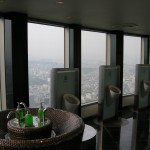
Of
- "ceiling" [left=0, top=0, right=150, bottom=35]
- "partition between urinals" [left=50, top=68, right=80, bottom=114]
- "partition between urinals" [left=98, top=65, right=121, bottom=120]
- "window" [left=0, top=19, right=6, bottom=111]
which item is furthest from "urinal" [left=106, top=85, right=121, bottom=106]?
"window" [left=0, top=19, right=6, bottom=111]

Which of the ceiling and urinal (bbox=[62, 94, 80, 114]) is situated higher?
the ceiling

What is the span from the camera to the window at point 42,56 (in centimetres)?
479

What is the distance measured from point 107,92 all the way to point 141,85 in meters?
1.73

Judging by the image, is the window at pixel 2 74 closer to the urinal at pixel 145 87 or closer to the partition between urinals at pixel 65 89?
the partition between urinals at pixel 65 89

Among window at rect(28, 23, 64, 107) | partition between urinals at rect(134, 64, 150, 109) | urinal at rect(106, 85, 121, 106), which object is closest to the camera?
window at rect(28, 23, 64, 107)

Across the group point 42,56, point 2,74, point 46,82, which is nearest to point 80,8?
point 42,56

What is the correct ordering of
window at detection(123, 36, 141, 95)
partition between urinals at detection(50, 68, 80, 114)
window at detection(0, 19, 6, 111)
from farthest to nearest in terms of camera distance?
window at detection(123, 36, 141, 95), partition between urinals at detection(50, 68, 80, 114), window at detection(0, 19, 6, 111)

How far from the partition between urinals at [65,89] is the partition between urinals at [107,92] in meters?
0.91

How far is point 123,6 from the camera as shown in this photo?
11.3ft

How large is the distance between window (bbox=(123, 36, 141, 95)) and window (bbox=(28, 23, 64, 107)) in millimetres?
2906

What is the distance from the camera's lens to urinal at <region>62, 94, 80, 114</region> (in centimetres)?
438

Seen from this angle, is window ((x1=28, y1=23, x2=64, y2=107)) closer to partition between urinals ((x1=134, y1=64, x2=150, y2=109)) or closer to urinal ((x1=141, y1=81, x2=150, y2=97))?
partition between urinals ((x1=134, y1=64, x2=150, y2=109))

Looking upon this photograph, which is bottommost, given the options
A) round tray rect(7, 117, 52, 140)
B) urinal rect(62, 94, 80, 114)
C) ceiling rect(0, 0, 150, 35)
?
urinal rect(62, 94, 80, 114)

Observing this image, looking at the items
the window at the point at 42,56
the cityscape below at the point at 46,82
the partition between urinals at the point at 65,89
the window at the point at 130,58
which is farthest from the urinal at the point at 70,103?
the window at the point at 130,58
